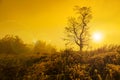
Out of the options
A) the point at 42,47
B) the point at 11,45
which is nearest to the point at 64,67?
the point at 11,45

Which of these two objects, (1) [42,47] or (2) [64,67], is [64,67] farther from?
(1) [42,47]

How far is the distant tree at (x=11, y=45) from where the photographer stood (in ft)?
78.4

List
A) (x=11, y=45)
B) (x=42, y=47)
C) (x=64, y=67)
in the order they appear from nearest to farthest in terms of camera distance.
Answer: (x=64, y=67) < (x=11, y=45) < (x=42, y=47)

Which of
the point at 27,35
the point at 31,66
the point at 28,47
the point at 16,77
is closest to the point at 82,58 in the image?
the point at 31,66

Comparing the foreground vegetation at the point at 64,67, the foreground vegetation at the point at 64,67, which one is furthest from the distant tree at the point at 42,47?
the foreground vegetation at the point at 64,67

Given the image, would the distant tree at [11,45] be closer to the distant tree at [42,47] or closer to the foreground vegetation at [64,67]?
the distant tree at [42,47]

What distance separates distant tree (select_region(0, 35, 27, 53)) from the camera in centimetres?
2389

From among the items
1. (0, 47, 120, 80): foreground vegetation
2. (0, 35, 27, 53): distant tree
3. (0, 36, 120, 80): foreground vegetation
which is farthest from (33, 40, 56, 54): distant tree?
(0, 47, 120, 80): foreground vegetation

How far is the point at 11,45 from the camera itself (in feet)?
80.7

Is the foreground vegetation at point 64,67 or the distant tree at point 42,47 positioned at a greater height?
the distant tree at point 42,47

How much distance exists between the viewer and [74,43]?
2797 cm

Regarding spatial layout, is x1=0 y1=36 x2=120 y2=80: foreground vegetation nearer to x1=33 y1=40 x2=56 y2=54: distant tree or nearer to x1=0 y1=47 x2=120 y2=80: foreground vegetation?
x1=0 y1=47 x2=120 y2=80: foreground vegetation

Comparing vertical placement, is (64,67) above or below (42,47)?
below

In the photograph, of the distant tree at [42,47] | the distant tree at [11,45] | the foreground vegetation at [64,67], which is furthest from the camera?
the distant tree at [42,47]
